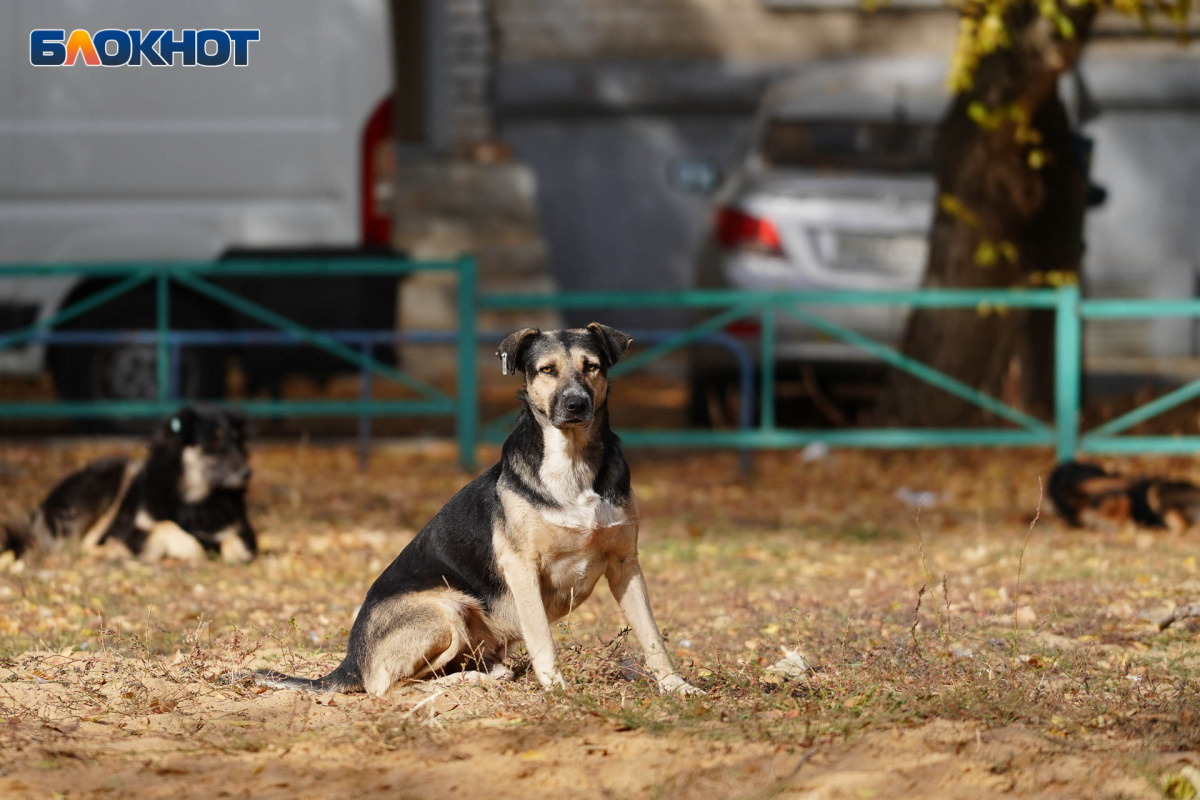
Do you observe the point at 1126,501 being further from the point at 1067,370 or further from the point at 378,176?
the point at 378,176

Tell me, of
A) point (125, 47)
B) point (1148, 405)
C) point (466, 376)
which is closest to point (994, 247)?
point (1148, 405)

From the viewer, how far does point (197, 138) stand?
32.8 ft

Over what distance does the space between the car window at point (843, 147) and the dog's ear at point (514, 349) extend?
6.23m

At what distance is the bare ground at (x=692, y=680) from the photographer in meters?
3.73

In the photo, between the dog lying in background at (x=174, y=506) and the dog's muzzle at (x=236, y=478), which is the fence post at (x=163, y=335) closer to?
the dog lying in background at (x=174, y=506)

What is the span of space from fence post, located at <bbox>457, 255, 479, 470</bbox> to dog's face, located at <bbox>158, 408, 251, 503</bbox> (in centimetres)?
279

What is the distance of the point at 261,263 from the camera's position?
9.62 meters

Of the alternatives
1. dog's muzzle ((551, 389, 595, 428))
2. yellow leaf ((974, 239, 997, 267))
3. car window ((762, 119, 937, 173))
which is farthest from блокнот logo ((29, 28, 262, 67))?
dog's muzzle ((551, 389, 595, 428))

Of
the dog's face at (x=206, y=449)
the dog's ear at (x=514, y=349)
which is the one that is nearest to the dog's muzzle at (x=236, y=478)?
the dog's face at (x=206, y=449)

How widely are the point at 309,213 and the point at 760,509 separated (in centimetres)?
363

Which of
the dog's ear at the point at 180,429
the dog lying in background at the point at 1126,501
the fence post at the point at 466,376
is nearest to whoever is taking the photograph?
the dog's ear at the point at 180,429

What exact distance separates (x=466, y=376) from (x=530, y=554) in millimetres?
5651

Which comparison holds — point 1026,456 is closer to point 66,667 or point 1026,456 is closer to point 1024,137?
point 1024,137

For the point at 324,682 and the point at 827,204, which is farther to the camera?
the point at 827,204
